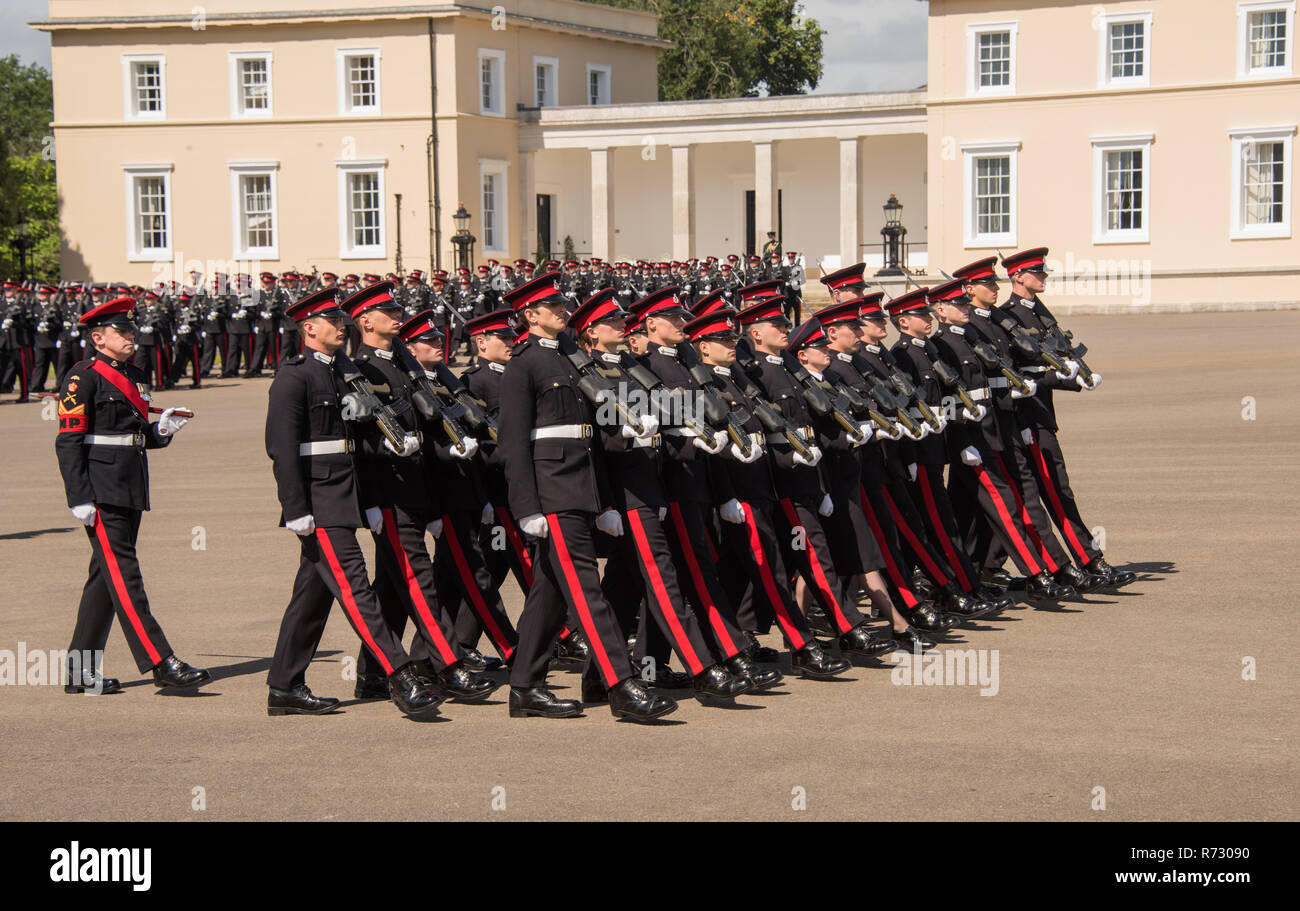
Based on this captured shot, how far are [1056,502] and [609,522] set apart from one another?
3.98 meters

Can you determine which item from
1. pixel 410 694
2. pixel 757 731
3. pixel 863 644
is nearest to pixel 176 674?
pixel 410 694

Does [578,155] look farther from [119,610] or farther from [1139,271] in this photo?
[119,610]

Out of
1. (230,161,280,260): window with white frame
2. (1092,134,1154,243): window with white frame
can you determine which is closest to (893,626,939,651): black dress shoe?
(1092,134,1154,243): window with white frame

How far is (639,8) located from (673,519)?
67328mm

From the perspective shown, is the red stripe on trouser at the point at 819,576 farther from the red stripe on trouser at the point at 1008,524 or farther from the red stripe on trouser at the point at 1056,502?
the red stripe on trouser at the point at 1056,502

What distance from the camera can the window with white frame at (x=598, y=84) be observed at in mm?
54625

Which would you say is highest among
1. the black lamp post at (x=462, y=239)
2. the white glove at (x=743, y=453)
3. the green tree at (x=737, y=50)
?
the green tree at (x=737, y=50)

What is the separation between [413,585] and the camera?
8.54 meters

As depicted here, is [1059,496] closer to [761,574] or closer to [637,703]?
[761,574]

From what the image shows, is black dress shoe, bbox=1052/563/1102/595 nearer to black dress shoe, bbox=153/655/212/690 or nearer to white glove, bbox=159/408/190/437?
black dress shoe, bbox=153/655/212/690

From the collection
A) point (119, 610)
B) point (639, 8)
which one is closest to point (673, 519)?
point (119, 610)

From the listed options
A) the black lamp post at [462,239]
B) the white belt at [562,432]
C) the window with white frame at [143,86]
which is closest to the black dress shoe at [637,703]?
the white belt at [562,432]

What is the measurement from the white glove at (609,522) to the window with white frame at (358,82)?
42.1 metres

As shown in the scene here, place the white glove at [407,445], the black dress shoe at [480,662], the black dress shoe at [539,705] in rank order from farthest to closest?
the black dress shoe at [480,662] < the white glove at [407,445] < the black dress shoe at [539,705]
